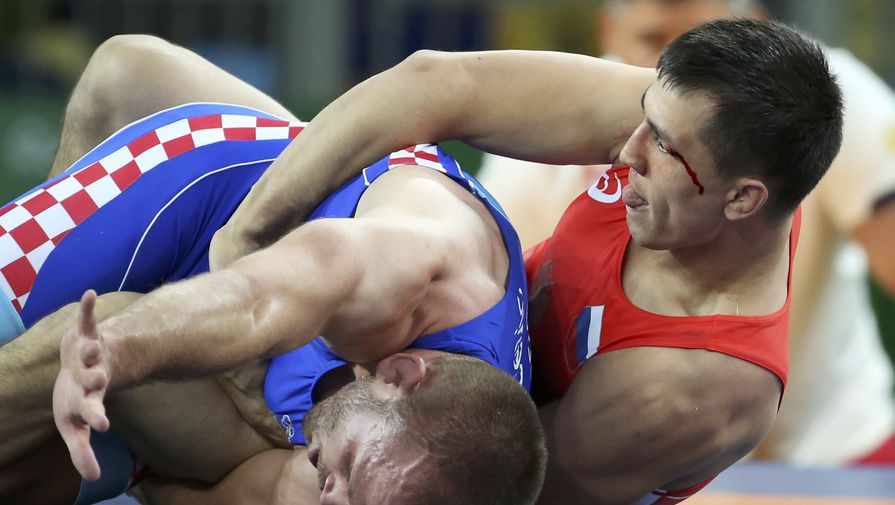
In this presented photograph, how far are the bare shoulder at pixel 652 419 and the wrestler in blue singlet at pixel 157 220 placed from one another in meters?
0.13

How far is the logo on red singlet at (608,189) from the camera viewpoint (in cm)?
232

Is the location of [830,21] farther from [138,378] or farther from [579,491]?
[138,378]

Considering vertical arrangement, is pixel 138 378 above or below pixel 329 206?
above

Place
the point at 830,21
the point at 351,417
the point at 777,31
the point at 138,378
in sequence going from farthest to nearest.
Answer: the point at 830,21 → the point at 777,31 → the point at 351,417 → the point at 138,378

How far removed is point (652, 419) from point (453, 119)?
0.59m

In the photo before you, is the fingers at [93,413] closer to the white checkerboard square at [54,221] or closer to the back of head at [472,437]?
the back of head at [472,437]

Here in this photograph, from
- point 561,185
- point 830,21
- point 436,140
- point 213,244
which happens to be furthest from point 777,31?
point 830,21

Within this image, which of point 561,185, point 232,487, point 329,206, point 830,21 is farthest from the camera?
point 830,21

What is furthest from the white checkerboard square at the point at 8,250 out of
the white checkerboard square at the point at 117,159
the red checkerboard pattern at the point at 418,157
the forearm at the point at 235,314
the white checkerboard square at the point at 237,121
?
the forearm at the point at 235,314

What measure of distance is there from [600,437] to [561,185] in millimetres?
1680

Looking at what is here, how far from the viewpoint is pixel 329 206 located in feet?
7.12

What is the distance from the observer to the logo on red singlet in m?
2.32

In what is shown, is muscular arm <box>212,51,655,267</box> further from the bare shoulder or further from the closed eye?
the bare shoulder

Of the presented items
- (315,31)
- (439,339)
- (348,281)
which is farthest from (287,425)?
(315,31)
